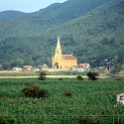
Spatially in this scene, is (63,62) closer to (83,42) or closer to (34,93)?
(83,42)

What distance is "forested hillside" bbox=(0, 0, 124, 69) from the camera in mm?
103750

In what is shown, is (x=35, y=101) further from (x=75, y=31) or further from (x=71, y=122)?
(x=75, y=31)

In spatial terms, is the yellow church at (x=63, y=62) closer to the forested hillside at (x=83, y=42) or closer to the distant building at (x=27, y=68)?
the forested hillside at (x=83, y=42)

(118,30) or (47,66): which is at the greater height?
(118,30)

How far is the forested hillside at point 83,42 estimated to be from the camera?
104 m

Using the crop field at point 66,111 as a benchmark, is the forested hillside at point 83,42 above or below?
above

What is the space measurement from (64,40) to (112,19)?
18745 mm

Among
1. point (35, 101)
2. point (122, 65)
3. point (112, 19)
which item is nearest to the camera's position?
point (35, 101)

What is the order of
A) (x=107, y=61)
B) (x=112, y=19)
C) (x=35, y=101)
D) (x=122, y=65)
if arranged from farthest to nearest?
1. (x=112, y=19)
2. (x=107, y=61)
3. (x=122, y=65)
4. (x=35, y=101)

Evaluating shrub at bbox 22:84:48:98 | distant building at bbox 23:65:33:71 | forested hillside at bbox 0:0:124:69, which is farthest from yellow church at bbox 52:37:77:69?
shrub at bbox 22:84:48:98

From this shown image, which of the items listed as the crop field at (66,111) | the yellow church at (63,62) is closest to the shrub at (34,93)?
the crop field at (66,111)

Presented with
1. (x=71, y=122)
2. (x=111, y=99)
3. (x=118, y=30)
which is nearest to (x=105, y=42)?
(x=118, y=30)

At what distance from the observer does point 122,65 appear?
8819 centimetres

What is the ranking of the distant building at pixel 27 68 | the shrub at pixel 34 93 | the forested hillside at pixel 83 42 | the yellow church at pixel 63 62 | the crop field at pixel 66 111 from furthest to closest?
the forested hillside at pixel 83 42, the yellow church at pixel 63 62, the distant building at pixel 27 68, the shrub at pixel 34 93, the crop field at pixel 66 111
